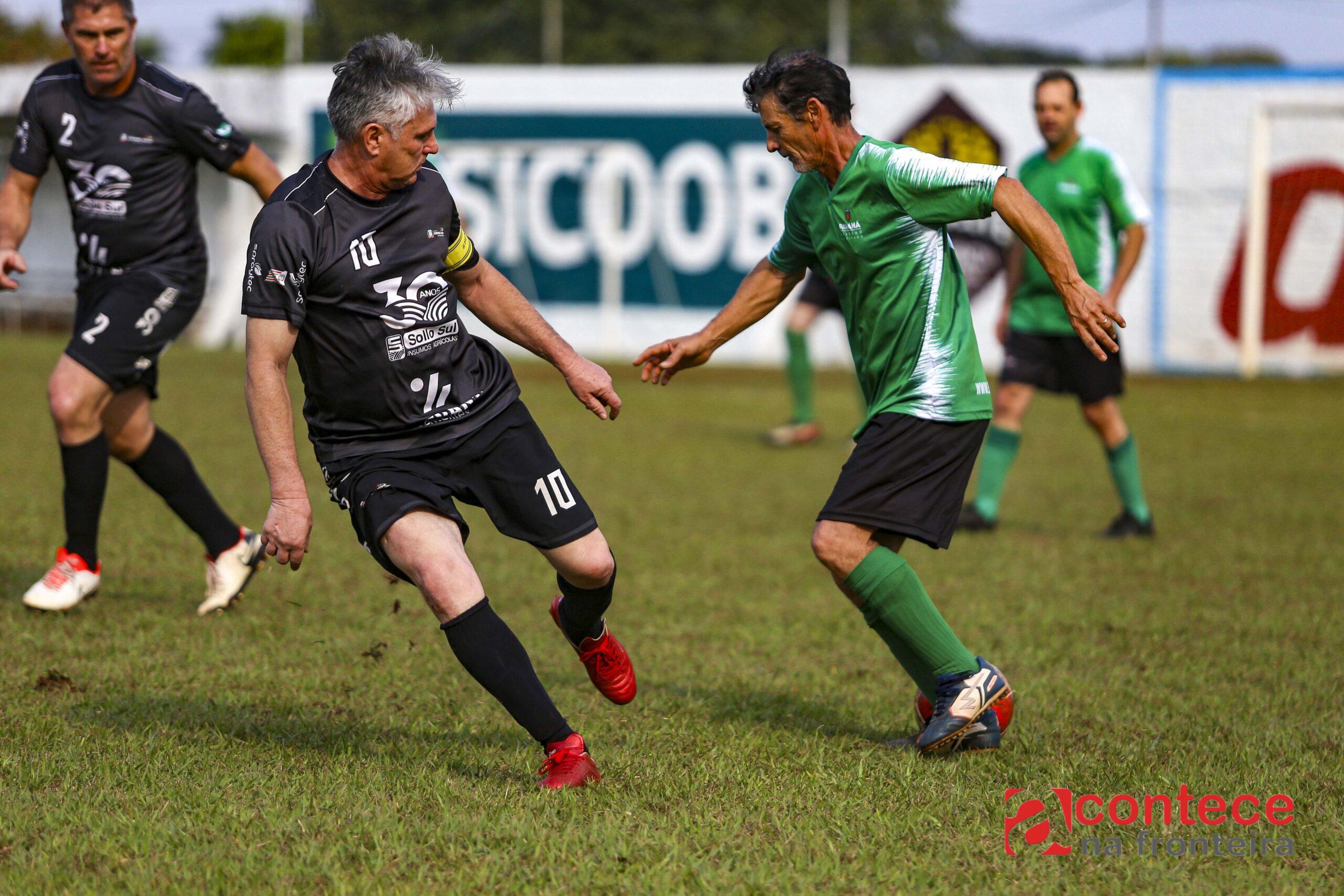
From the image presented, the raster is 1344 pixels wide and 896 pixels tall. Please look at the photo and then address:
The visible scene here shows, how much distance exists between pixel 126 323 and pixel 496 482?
2.41 m

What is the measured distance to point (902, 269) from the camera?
4.13 meters

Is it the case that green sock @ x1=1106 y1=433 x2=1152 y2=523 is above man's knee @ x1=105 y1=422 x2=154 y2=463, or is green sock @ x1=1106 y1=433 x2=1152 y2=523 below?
below

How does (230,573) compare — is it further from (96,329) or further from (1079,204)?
(1079,204)

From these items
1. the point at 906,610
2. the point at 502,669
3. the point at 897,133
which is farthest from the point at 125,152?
the point at 897,133

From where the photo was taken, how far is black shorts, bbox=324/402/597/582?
12.4 feet

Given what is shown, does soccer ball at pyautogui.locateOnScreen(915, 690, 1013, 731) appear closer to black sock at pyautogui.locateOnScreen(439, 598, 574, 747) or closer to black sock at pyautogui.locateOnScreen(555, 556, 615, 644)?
black sock at pyautogui.locateOnScreen(555, 556, 615, 644)

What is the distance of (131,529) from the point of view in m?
7.32

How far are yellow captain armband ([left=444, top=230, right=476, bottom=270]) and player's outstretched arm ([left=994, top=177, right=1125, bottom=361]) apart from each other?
1470 mm

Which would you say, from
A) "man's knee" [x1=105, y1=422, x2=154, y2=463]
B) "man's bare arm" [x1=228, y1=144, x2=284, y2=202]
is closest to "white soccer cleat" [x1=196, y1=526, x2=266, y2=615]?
"man's knee" [x1=105, y1=422, x2=154, y2=463]

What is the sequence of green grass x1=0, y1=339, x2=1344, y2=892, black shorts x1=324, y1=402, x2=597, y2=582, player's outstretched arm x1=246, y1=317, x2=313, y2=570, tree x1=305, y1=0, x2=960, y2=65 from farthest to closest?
tree x1=305, y1=0, x2=960, y2=65, black shorts x1=324, y1=402, x2=597, y2=582, player's outstretched arm x1=246, y1=317, x2=313, y2=570, green grass x1=0, y1=339, x2=1344, y2=892

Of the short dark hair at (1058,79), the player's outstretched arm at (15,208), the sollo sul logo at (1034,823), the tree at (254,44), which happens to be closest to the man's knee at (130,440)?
the player's outstretched arm at (15,208)

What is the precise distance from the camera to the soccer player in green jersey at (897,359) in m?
4.00

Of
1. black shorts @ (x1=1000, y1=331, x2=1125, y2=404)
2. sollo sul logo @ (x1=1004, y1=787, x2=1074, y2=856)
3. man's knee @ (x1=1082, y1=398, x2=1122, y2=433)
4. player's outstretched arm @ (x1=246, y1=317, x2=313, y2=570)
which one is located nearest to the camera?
sollo sul logo @ (x1=1004, y1=787, x2=1074, y2=856)

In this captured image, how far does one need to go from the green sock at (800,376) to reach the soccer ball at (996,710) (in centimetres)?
720
